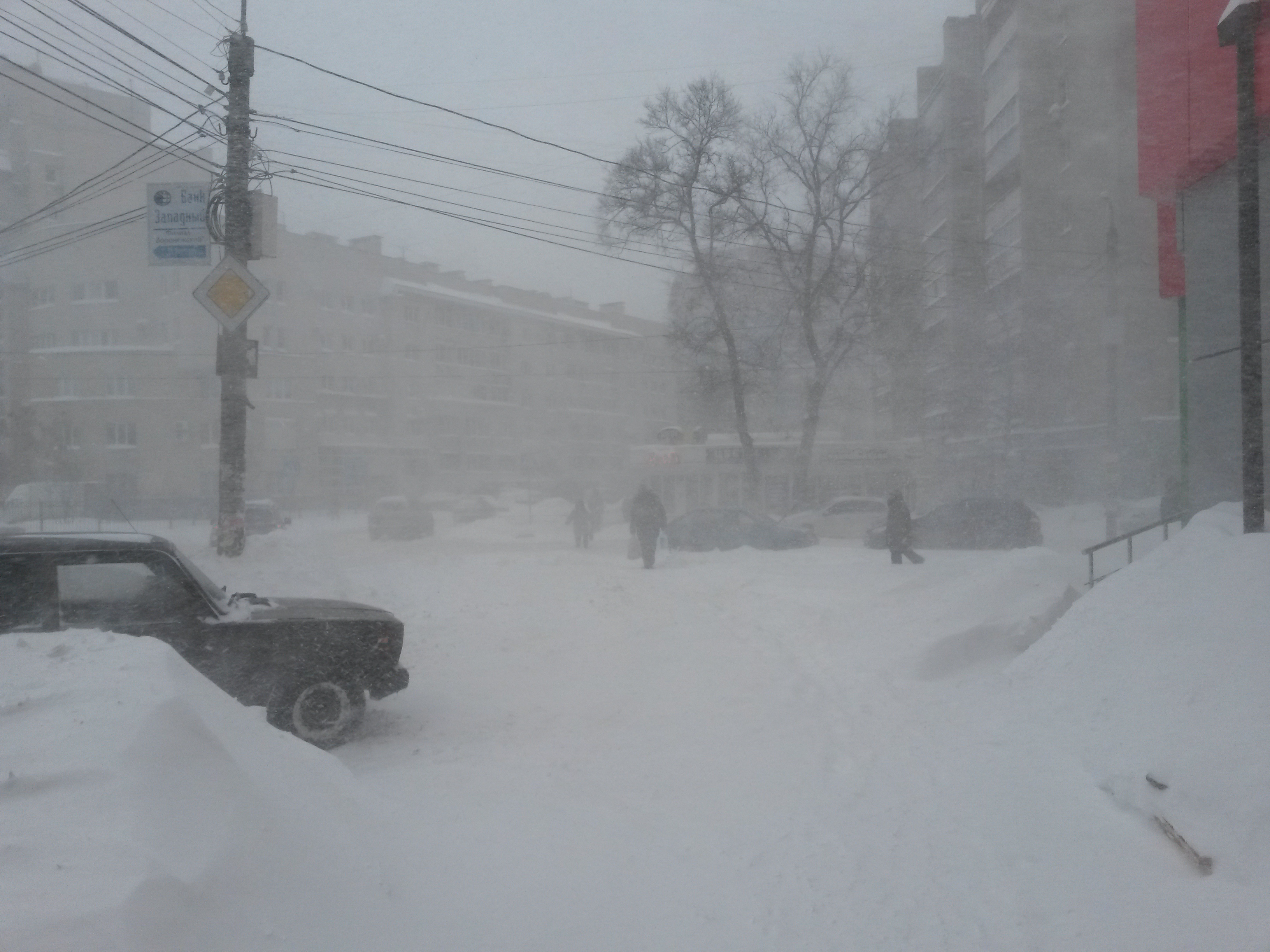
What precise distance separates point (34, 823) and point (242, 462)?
33.1 ft

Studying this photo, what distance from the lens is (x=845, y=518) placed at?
88.2 ft

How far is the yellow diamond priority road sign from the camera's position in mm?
11633

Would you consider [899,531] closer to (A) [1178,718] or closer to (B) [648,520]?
(B) [648,520]

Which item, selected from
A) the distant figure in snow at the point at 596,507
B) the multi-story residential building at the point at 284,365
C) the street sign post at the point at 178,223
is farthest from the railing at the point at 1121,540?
the distant figure in snow at the point at 596,507

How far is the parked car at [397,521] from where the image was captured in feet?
99.3

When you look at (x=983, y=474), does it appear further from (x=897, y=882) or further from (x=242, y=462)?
(x=897, y=882)

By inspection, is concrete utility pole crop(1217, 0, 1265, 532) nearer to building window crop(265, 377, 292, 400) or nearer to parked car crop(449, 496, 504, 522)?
parked car crop(449, 496, 504, 522)

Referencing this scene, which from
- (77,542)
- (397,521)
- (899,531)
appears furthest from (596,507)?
(77,542)

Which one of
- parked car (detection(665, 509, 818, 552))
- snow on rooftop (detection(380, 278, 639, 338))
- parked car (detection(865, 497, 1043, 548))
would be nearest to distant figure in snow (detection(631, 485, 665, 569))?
parked car (detection(665, 509, 818, 552))

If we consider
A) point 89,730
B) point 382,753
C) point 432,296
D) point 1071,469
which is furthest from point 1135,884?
point 432,296

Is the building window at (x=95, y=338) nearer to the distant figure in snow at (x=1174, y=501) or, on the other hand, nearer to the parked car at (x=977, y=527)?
the parked car at (x=977, y=527)

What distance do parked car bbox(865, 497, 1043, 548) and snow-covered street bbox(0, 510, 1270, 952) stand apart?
43.3ft

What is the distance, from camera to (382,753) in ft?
21.9

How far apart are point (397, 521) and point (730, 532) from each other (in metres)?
12.1
